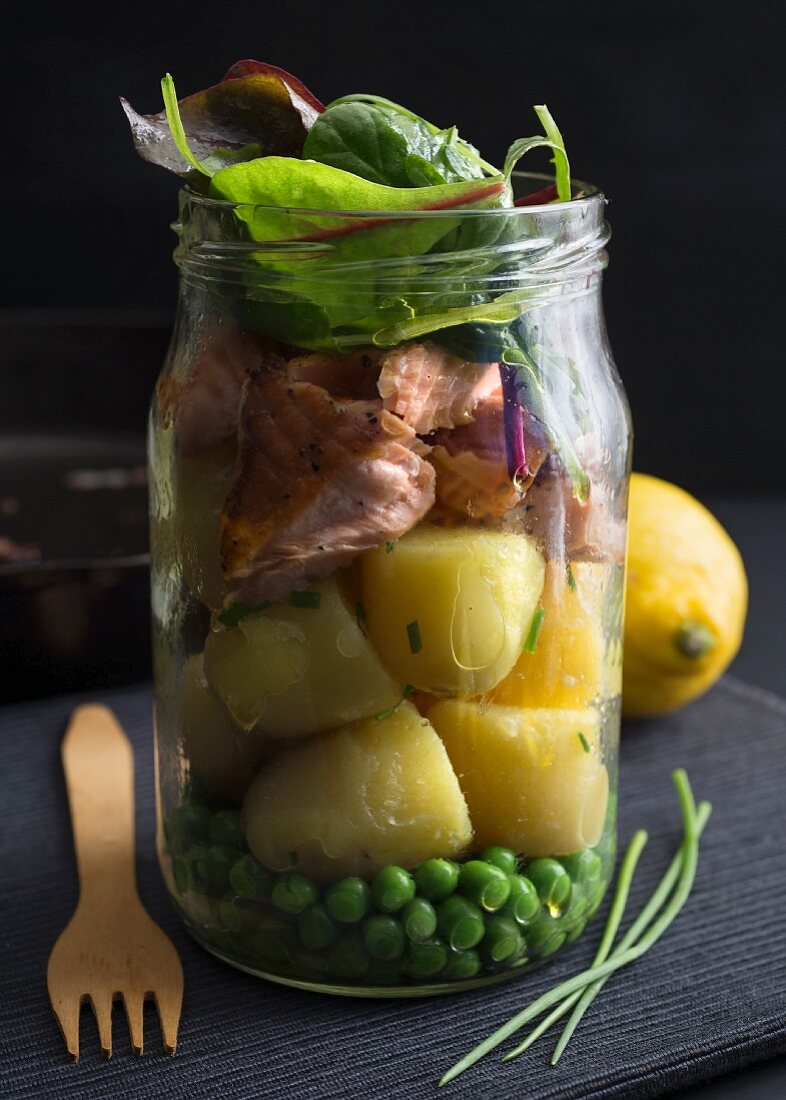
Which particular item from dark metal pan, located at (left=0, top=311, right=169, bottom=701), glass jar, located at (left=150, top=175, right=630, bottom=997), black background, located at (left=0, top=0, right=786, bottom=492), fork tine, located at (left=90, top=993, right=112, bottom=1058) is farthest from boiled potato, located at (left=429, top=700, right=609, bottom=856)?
black background, located at (left=0, top=0, right=786, bottom=492)

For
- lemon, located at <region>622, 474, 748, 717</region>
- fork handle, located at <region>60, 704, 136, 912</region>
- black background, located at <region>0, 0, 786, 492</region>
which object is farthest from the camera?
black background, located at <region>0, 0, 786, 492</region>

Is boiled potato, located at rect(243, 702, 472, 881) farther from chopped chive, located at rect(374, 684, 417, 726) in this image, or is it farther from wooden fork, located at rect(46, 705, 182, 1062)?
wooden fork, located at rect(46, 705, 182, 1062)

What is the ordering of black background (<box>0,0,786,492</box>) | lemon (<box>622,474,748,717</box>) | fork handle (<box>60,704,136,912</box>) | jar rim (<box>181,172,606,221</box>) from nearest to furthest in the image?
1. jar rim (<box>181,172,606,221</box>)
2. fork handle (<box>60,704,136,912</box>)
3. lemon (<box>622,474,748,717</box>)
4. black background (<box>0,0,786,492</box>)

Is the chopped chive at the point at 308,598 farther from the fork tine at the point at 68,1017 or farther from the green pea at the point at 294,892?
the fork tine at the point at 68,1017

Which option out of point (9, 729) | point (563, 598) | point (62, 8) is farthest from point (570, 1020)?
point (62, 8)

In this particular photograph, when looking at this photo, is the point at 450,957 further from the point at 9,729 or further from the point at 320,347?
the point at 9,729

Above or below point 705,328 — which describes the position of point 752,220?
above

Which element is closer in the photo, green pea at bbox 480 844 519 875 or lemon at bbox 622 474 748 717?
green pea at bbox 480 844 519 875
